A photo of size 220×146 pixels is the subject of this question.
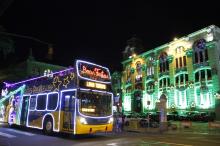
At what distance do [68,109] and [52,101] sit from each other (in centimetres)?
224

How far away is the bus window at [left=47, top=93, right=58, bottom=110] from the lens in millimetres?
17395

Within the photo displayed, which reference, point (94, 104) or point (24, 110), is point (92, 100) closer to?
point (94, 104)

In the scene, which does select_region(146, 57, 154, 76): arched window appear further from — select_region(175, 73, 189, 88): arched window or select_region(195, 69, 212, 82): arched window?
select_region(195, 69, 212, 82): arched window

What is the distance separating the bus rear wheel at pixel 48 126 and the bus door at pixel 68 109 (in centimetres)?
177

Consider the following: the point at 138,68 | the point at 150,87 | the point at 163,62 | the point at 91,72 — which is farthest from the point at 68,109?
the point at 138,68

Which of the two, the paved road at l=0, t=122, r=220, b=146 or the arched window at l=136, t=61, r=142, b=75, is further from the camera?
the arched window at l=136, t=61, r=142, b=75

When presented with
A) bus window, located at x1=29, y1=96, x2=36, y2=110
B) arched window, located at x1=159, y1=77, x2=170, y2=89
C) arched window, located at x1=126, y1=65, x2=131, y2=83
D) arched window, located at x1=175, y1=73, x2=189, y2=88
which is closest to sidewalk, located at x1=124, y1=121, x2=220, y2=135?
bus window, located at x1=29, y1=96, x2=36, y2=110

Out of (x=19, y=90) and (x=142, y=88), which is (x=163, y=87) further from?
(x=19, y=90)

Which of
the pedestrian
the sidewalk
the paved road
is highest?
the pedestrian

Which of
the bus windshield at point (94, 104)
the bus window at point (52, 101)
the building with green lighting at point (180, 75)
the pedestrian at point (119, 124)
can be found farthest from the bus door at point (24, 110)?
the building with green lighting at point (180, 75)

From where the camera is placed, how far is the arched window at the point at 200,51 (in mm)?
43500

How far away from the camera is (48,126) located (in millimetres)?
17844

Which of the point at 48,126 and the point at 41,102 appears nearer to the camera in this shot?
the point at 48,126

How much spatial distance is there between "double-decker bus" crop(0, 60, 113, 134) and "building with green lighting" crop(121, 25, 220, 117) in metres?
25.0
